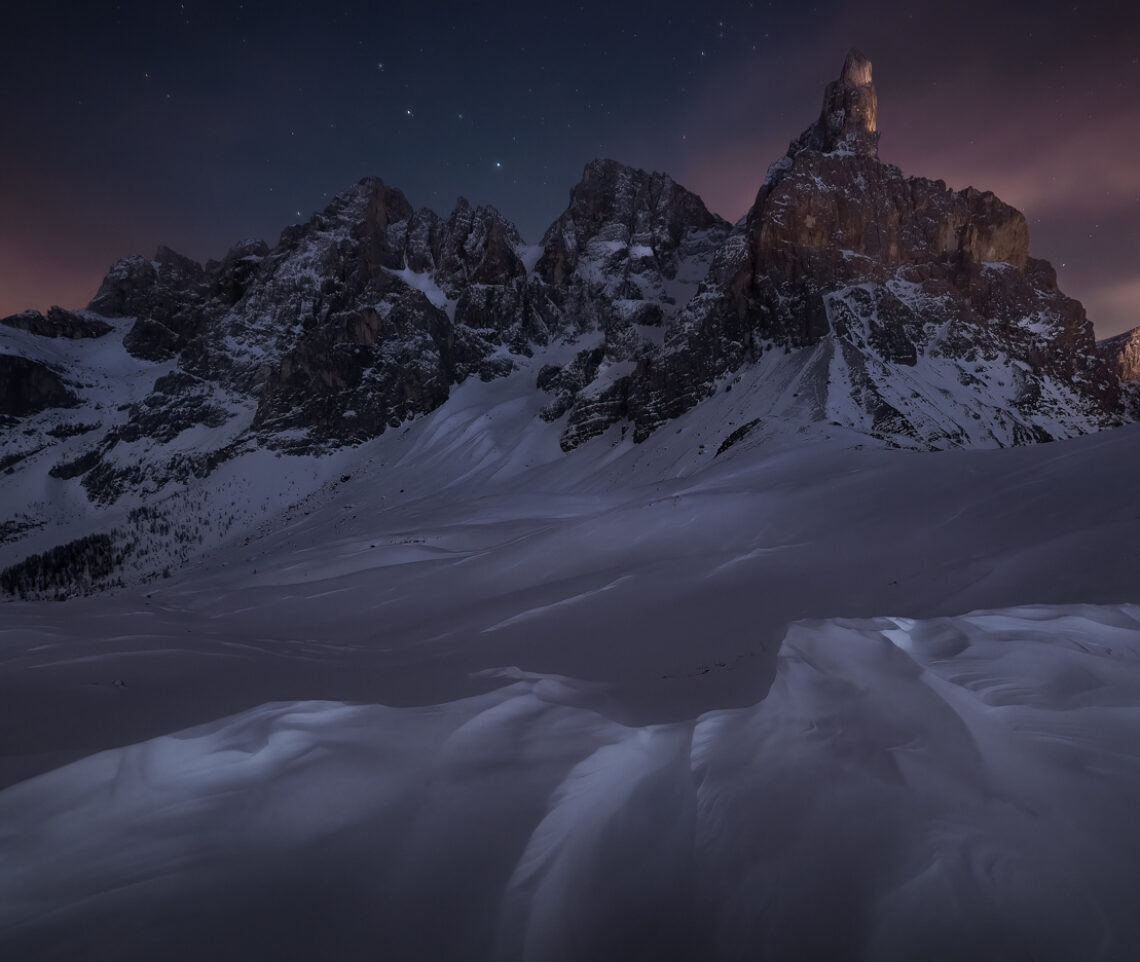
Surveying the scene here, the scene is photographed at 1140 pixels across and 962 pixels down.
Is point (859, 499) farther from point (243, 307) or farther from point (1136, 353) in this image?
point (1136, 353)

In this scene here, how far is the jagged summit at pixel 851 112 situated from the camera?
63562mm

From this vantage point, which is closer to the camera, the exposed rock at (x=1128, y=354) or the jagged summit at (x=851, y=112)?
the jagged summit at (x=851, y=112)

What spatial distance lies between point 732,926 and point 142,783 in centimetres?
231

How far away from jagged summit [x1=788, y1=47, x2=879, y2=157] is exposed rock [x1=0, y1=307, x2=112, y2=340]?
536 feet

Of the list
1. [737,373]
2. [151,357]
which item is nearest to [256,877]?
[737,373]

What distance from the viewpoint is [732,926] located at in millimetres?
1602

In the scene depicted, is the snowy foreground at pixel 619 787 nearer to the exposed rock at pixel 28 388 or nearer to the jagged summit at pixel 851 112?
the jagged summit at pixel 851 112

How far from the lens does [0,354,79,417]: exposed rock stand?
111m

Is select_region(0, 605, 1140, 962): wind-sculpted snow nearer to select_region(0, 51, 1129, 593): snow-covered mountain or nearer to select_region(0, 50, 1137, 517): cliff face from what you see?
Result: select_region(0, 51, 1129, 593): snow-covered mountain

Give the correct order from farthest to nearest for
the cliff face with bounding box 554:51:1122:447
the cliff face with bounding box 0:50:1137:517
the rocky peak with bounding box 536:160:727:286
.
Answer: the rocky peak with bounding box 536:160:727:286, the cliff face with bounding box 0:50:1137:517, the cliff face with bounding box 554:51:1122:447

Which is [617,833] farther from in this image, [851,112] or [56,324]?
[56,324]

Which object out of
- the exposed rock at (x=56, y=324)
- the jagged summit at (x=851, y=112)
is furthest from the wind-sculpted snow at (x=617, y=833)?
the exposed rock at (x=56, y=324)

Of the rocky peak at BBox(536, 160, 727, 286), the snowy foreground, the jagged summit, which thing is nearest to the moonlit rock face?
the jagged summit

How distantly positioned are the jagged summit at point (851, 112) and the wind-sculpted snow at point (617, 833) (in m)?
77.8
